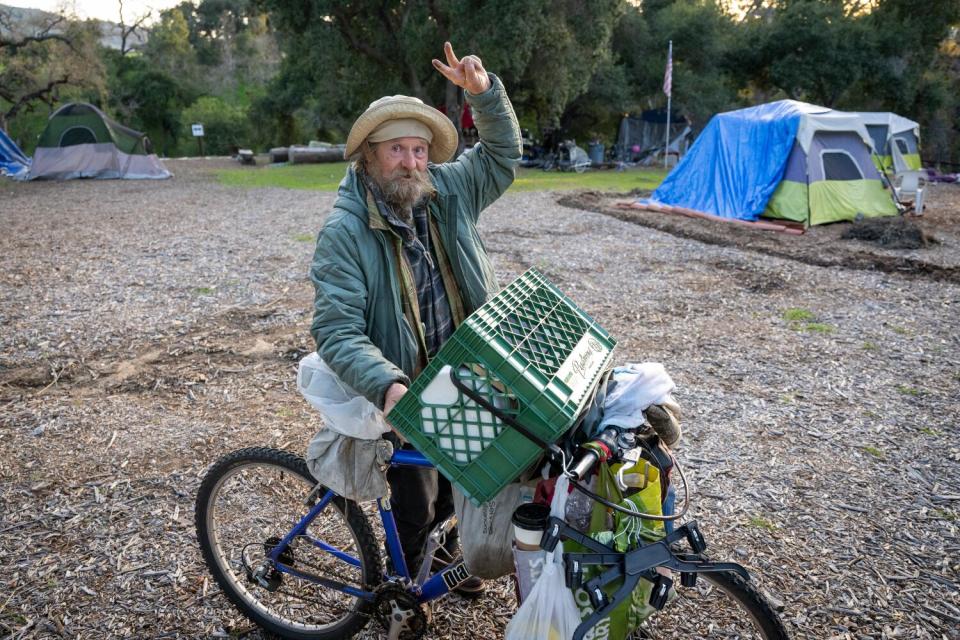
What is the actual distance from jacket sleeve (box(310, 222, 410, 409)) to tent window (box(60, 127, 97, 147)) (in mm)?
22892

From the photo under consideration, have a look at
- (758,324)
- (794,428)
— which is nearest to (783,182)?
(758,324)

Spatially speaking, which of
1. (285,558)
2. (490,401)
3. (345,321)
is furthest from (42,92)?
(490,401)

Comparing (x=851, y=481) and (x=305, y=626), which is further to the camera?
(x=851, y=481)

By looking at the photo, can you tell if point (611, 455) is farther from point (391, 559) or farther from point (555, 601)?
point (391, 559)

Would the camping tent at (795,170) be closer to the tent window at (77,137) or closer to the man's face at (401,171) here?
the man's face at (401,171)

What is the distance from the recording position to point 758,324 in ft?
20.9

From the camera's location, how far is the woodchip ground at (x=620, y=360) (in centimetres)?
292

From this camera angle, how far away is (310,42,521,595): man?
2217 mm

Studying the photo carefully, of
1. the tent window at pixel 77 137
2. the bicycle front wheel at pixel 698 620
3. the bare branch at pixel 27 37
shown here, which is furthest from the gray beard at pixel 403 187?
the bare branch at pixel 27 37

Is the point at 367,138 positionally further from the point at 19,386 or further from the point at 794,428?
the point at 19,386

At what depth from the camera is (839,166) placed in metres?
12.6

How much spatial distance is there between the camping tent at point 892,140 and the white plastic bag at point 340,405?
1349cm

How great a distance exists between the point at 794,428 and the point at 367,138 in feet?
10.8

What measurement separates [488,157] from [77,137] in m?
23.0
